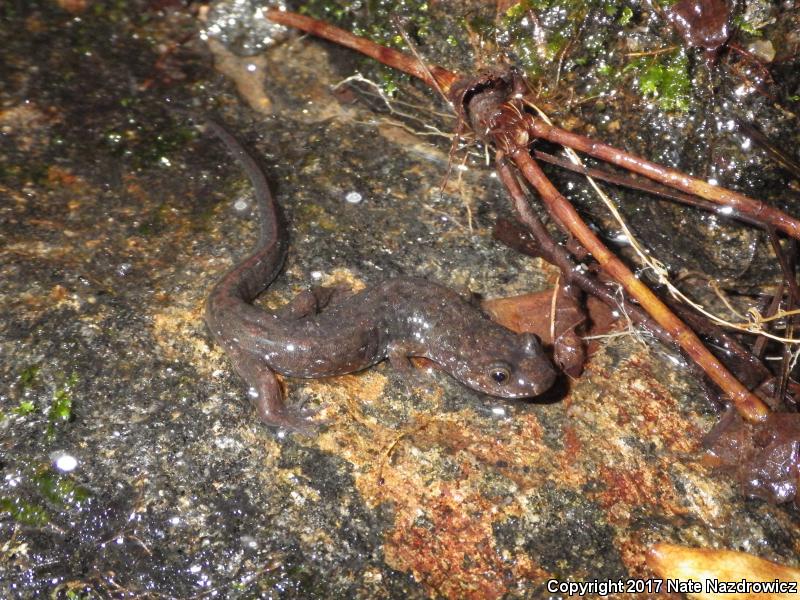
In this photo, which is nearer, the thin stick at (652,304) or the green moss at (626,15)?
the thin stick at (652,304)

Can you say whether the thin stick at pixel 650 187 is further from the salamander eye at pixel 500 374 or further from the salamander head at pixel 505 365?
the salamander eye at pixel 500 374

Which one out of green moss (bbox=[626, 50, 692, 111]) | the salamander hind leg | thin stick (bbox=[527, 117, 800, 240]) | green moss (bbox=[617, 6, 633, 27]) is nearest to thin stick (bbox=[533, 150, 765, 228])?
thin stick (bbox=[527, 117, 800, 240])

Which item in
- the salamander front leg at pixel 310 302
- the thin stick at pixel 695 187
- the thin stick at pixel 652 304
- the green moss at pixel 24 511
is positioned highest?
the thin stick at pixel 695 187

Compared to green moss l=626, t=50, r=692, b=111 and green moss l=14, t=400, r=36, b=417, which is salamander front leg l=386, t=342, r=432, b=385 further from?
green moss l=626, t=50, r=692, b=111

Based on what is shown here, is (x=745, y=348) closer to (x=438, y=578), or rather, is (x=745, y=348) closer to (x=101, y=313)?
(x=438, y=578)

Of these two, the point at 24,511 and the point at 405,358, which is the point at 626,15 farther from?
the point at 24,511

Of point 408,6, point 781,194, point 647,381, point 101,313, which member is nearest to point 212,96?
point 408,6

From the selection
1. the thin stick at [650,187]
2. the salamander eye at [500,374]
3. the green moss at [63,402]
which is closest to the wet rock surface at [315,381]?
the green moss at [63,402]

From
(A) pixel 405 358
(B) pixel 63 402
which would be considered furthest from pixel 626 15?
(B) pixel 63 402
